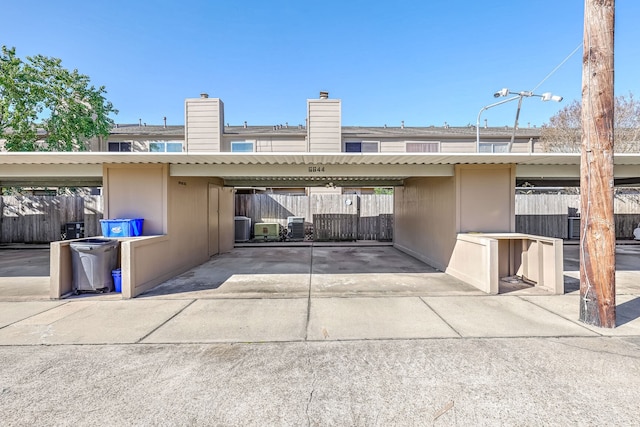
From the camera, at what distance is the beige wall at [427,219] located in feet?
25.2

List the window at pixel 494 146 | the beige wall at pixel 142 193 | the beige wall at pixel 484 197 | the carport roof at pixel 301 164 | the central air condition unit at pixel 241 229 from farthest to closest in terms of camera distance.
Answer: the window at pixel 494 146
the central air condition unit at pixel 241 229
the beige wall at pixel 484 197
the beige wall at pixel 142 193
the carport roof at pixel 301 164

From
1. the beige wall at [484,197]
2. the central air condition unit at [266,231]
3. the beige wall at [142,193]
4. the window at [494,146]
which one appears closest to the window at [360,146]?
the central air condition unit at [266,231]

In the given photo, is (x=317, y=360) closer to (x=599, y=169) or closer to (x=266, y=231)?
(x=599, y=169)

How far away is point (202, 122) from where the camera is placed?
568 inches

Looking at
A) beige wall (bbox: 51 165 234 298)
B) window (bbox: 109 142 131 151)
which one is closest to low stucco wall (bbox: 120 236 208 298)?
beige wall (bbox: 51 165 234 298)

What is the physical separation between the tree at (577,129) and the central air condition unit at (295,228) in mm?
14215

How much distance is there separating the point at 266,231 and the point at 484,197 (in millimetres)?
9470

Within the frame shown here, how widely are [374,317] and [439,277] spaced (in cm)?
326

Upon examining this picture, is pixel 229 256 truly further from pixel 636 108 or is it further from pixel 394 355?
pixel 636 108

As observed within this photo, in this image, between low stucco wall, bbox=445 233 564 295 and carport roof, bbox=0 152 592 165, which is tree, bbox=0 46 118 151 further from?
low stucco wall, bbox=445 233 564 295

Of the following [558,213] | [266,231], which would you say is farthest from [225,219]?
[558,213]

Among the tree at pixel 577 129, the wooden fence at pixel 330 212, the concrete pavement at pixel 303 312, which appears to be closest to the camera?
the concrete pavement at pixel 303 312

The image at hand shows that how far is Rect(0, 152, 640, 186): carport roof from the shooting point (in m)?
6.13

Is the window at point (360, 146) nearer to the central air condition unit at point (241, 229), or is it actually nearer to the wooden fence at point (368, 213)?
the wooden fence at point (368, 213)
